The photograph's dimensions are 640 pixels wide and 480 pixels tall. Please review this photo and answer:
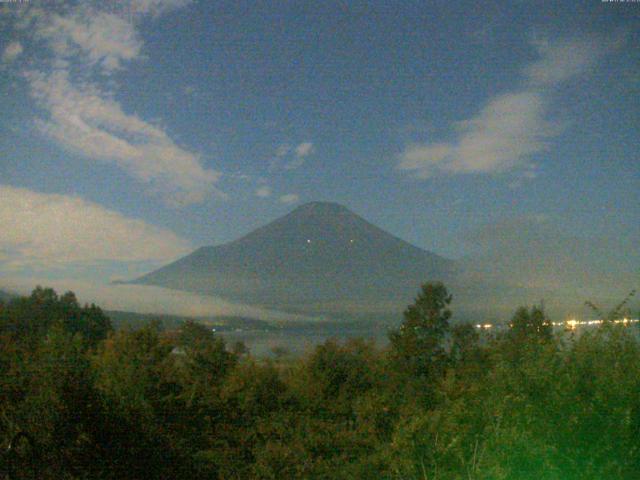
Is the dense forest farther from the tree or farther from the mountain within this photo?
the mountain

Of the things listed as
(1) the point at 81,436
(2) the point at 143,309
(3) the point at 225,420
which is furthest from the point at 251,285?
(1) the point at 81,436

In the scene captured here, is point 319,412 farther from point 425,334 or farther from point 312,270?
point 312,270

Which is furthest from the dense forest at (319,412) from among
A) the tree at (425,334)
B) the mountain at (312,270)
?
the mountain at (312,270)

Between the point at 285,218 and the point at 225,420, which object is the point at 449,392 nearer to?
the point at 225,420

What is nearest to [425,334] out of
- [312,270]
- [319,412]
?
[319,412]

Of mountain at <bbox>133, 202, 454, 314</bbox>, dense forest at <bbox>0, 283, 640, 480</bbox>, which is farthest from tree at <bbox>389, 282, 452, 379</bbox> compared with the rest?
mountain at <bbox>133, 202, 454, 314</bbox>
